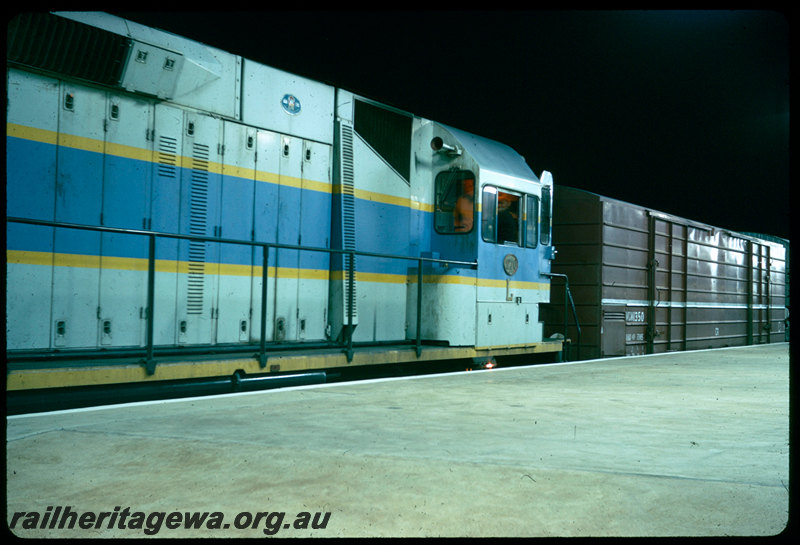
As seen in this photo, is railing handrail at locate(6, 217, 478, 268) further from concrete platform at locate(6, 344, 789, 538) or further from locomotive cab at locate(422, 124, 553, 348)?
concrete platform at locate(6, 344, 789, 538)

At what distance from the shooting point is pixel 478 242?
9.43 meters

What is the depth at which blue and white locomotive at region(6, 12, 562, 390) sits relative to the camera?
18.9 ft

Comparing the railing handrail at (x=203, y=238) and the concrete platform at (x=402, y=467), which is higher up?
the railing handrail at (x=203, y=238)

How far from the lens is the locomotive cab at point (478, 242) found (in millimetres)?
9320

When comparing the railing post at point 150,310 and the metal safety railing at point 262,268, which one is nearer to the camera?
the metal safety railing at point 262,268

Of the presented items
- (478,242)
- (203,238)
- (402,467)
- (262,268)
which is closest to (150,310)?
(203,238)

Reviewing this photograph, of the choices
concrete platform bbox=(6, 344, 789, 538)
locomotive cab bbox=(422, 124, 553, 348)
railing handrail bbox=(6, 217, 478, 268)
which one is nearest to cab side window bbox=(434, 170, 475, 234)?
locomotive cab bbox=(422, 124, 553, 348)

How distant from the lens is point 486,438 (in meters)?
4.07

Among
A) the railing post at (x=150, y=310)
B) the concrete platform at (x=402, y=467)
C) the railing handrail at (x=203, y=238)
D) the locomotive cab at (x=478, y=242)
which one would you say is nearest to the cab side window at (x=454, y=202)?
the locomotive cab at (x=478, y=242)

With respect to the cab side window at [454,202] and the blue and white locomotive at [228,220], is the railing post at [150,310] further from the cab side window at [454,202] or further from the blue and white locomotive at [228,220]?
the cab side window at [454,202]

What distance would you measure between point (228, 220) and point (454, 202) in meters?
3.39

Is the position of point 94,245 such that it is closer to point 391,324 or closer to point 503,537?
point 391,324

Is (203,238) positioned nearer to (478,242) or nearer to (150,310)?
(150,310)

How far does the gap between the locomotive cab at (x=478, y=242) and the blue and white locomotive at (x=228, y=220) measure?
3 centimetres
